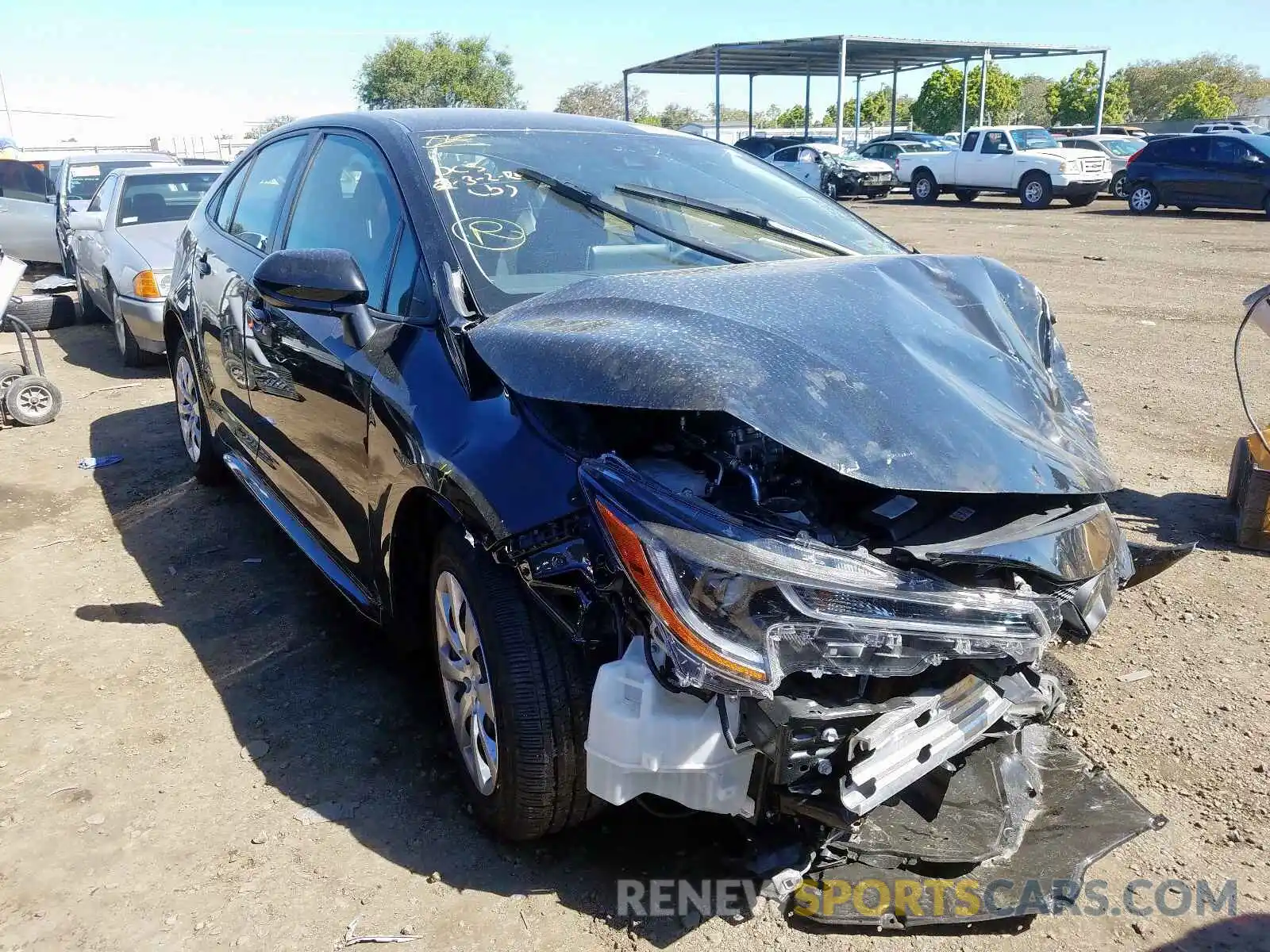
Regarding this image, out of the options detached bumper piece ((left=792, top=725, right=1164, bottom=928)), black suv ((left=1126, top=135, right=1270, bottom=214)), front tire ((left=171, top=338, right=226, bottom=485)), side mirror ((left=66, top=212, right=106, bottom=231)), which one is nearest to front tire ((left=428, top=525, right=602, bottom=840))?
detached bumper piece ((left=792, top=725, right=1164, bottom=928))

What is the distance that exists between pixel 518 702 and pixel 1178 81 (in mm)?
78979

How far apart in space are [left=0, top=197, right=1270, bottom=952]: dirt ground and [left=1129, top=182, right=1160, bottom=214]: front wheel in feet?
61.8

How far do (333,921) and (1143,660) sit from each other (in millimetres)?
2773

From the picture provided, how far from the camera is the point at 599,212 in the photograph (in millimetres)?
3205

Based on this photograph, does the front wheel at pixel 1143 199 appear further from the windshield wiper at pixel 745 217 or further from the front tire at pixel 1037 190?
the windshield wiper at pixel 745 217

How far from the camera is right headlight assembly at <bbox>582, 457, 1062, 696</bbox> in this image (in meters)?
1.94

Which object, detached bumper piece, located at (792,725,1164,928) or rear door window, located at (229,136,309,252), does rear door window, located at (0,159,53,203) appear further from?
detached bumper piece, located at (792,725,1164,928)

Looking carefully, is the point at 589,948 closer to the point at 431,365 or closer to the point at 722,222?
the point at 431,365

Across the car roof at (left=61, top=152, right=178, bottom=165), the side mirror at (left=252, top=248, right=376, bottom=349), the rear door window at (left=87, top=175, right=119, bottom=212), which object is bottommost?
the rear door window at (left=87, top=175, right=119, bottom=212)

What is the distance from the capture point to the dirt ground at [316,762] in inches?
93.6

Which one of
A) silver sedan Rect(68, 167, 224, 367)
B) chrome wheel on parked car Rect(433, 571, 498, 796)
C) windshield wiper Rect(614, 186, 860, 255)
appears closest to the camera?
chrome wheel on parked car Rect(433, 571, 498, 796)

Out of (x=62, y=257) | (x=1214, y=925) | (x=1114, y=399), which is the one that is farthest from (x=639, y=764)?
(x=62, y=257)

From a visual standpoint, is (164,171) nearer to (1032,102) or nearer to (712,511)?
(712,511)

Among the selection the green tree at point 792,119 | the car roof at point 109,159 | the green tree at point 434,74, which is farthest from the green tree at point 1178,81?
the car roof at point 109,159
